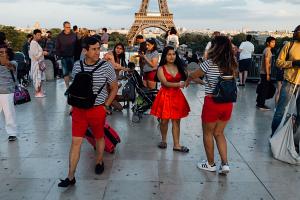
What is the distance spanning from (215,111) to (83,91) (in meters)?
1.62

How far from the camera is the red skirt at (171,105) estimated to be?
6098 mm

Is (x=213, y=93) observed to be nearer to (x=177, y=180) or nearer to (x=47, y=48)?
(x=177, y=180)

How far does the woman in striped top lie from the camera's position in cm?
499

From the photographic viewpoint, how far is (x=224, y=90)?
196 inches

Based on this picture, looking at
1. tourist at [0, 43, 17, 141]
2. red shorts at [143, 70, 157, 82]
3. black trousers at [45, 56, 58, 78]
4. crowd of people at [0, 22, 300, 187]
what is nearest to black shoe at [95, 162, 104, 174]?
crowd of people at [0, 22, 300, 187]

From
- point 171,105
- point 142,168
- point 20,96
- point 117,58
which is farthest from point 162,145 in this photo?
point 20,96

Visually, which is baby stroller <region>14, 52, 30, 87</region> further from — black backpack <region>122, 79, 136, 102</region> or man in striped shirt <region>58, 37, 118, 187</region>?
man in striped shirt <region>58, 37, 118, 187</region>

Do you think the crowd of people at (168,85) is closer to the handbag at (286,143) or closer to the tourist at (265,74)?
the tourist at (265,74)

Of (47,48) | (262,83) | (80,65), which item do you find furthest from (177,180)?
(47,48)

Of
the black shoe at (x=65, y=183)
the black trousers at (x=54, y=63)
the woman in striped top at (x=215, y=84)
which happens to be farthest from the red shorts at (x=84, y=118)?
the black trousers at (x=54, y=63)

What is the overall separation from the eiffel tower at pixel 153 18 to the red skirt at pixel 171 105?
201 feet

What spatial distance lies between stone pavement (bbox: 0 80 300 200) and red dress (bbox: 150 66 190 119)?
60 cm

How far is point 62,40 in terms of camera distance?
37.6 ft

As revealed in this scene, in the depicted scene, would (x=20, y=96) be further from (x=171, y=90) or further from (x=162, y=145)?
(x=171, y=90)
